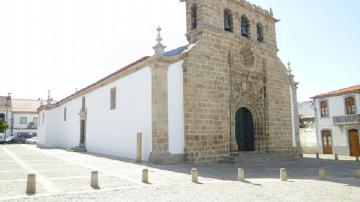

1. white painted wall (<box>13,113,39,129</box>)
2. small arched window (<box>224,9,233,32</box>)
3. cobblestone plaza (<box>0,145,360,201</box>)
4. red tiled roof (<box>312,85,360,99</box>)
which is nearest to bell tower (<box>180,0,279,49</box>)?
small arched window (<box>224,9,233,32</box>)

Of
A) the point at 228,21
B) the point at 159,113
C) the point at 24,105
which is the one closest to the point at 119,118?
the point at 159,113

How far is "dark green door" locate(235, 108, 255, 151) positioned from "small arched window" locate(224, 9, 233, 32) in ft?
14.0

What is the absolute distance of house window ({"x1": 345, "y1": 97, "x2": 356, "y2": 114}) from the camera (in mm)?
23156

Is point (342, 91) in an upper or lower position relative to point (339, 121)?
upper

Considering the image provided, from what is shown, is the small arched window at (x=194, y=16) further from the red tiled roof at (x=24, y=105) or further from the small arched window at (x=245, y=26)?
the red tiled roof at (x=24, y=105)

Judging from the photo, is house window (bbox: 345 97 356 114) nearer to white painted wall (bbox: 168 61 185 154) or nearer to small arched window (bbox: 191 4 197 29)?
small arched window (bbox: 191 4 197 29)

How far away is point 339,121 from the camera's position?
78.0 feet

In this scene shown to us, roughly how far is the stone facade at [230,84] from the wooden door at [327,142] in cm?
883

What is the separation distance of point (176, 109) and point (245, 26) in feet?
23.2

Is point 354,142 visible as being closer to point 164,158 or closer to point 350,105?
point 350,105

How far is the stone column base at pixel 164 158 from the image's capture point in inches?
464

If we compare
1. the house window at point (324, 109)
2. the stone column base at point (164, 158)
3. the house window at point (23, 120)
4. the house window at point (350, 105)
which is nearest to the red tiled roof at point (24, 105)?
the house window at point (23, 120)

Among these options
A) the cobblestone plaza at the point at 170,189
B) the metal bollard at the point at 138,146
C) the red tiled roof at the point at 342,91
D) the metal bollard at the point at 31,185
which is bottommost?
the cobblestone plaza at the point at 170,189

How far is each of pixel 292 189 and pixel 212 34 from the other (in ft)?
29.7
